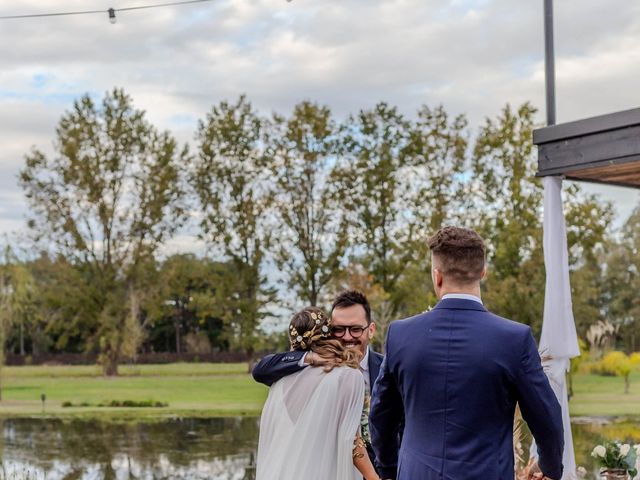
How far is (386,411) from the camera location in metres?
3.00

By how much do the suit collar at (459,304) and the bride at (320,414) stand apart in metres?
1.02

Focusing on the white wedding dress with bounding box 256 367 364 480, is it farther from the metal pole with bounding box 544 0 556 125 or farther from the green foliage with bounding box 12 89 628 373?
the green foliage with bounding box 12 89 628 373

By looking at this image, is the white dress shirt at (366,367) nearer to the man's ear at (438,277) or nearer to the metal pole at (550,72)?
the man's ear at (438,277)

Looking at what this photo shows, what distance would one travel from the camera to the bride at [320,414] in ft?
12.2

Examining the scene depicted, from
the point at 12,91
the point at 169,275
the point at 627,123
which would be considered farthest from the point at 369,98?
the point at 627,123

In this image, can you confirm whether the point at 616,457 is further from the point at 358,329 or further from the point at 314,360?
the point at 314,360

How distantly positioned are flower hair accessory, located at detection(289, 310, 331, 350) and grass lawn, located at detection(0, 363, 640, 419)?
2331 cm

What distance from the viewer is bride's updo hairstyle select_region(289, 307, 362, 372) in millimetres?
3795

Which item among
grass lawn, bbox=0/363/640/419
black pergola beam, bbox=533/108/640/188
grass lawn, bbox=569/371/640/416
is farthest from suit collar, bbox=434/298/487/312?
grass lawn, bbox=0/363/640/419

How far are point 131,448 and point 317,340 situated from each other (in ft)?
Result: 52.6

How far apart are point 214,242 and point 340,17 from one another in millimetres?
9715

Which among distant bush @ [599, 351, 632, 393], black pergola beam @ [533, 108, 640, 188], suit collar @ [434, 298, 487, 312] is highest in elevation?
black pergola beam @ [533, 108, 640, 188]

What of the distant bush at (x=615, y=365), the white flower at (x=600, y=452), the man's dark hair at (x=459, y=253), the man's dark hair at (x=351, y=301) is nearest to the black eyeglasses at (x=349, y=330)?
the man's dark hair at (x=351, y=301)

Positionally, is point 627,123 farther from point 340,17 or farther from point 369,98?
point 369,98
